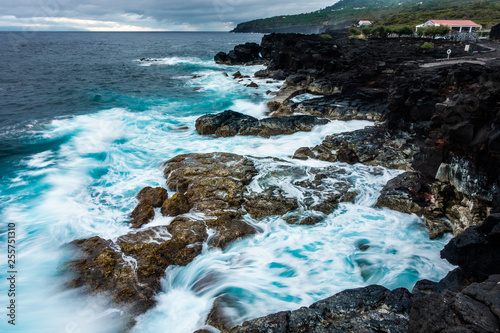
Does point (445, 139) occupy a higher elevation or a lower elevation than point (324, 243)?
higher

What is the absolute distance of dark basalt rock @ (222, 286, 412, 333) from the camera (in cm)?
422

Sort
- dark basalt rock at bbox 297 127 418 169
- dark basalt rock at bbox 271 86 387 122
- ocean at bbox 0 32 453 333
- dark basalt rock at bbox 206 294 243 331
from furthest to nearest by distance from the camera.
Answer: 1. dark basalt rock at bbox 271 86 387 122
2. dark basalt rock at bbox 297 127 418 169
3. ocean at bbox 0 32 453 333
4. dark basalt rock at bbox 206 294 243 331

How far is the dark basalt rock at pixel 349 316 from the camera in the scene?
4.22m

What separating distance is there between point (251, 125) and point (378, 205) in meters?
8.95

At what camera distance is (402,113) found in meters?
13.4

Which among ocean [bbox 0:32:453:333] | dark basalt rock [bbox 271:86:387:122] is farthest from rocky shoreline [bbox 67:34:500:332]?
dark basalt rock [bbox 271:86:387:122]

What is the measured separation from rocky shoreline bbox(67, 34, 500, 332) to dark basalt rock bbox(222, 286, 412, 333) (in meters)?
0.02

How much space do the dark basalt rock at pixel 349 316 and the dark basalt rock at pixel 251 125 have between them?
11.6 metres

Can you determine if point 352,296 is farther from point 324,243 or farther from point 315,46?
point 315,46

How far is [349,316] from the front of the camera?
4.52m

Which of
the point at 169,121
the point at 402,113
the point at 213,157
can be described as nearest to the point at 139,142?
the point at 169,121

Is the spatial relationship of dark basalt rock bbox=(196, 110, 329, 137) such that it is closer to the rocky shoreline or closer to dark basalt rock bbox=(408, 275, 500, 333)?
the rocky shoreline

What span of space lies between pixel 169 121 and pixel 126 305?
626 inches

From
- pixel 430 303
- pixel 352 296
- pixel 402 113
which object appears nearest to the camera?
pixel 430 303
